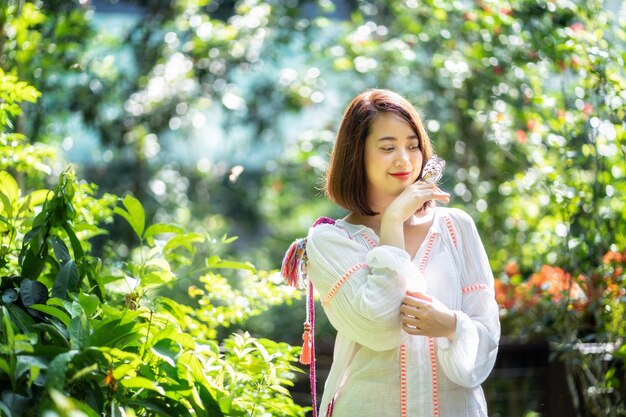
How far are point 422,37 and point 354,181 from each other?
2.79 metres

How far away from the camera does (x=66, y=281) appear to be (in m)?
2.23

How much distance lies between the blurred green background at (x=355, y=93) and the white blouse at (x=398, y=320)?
0.79 meters

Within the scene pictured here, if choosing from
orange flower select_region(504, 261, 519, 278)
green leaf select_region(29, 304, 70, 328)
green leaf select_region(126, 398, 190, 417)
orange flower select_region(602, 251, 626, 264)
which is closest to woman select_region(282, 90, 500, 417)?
green leaf select_region(126, 398, 190, 417)

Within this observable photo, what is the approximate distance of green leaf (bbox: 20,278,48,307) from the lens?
7.14 ft

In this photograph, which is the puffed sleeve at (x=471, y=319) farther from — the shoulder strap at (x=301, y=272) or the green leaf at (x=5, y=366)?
the green leaf at (x=5, y=366)

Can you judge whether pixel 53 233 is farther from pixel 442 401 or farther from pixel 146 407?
pixel 442 401

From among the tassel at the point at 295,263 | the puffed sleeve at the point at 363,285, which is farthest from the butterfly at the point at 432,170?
the tassel at the point at 295,263

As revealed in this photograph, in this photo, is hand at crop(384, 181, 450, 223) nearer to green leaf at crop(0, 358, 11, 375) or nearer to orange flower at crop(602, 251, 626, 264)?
green leaf at crop(0, 358, 11, 375)

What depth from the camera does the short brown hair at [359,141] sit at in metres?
2.29

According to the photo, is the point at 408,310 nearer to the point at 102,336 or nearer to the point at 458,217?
the point at 458,217

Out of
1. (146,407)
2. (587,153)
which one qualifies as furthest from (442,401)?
(587,153)

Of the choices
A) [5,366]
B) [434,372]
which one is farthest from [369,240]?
[5,366]

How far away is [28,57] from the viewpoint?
368cm

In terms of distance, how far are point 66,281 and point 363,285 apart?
0.77 metres
